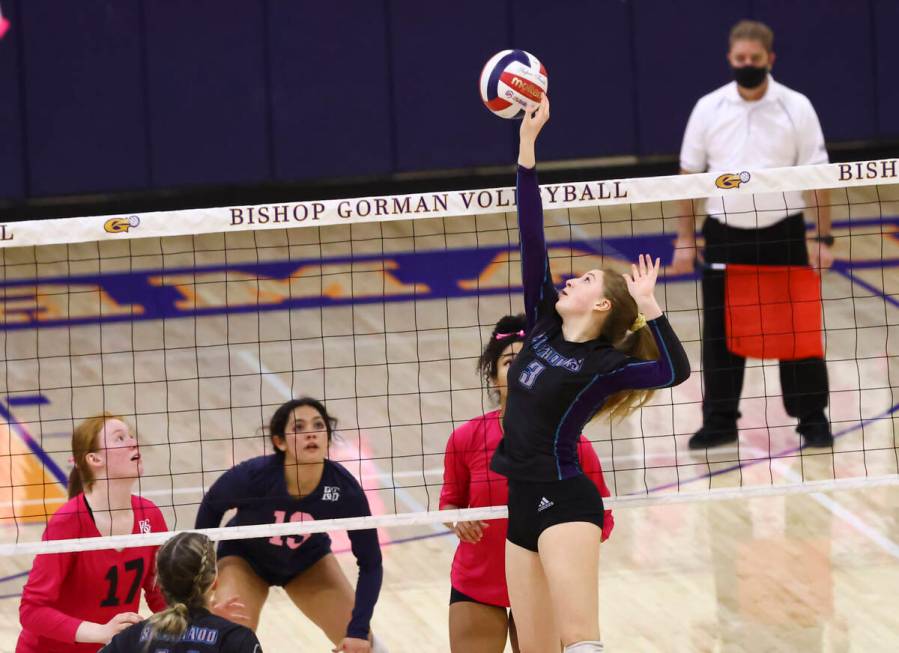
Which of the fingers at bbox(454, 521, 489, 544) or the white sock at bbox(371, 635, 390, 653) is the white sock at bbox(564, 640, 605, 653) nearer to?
the fingers at bbox(454, 521, 489, 544)

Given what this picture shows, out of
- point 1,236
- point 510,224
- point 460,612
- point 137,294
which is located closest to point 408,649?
point 460,612

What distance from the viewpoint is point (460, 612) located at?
617cm

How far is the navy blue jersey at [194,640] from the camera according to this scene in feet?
15.6

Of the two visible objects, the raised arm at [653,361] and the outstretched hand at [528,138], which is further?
the outstretched hand at [528,138]

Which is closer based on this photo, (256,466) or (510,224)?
(256,466)

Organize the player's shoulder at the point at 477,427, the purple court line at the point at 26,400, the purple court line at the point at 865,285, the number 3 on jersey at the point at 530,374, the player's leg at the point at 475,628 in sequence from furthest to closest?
the purple court line at the point at 865,285, the purple court line at the point at 26,400, the player's shoulder at the point at 477,427, the player's leg at the point at 475,628, the number 3 on jersey at the point at 530,374

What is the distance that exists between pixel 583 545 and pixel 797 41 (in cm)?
1076

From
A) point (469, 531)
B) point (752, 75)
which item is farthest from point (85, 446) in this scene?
point (752, 75)

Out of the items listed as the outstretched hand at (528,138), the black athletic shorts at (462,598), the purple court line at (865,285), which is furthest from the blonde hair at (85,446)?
the purple court line at (865,285)

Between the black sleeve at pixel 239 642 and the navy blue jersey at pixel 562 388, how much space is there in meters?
1.28

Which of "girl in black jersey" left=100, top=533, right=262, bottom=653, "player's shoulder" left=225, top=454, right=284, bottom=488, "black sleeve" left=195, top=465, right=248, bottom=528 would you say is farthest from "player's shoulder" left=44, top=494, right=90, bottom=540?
"girl in black jersey" left=100, top=533, right=262, bottom=653

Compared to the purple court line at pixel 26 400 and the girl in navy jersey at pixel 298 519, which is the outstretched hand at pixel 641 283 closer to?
the girl in navy jersey at pixel 298 519

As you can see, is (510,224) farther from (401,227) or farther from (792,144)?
(792,144)

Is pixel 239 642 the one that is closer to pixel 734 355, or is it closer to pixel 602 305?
pixel 602 305
